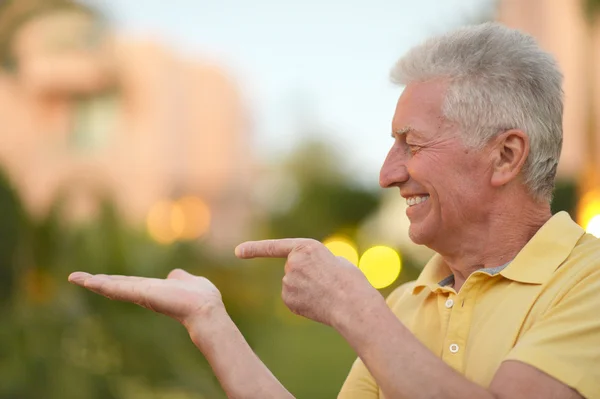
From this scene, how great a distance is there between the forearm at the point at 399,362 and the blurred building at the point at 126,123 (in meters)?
13.4

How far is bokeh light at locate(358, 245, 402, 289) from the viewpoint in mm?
11883

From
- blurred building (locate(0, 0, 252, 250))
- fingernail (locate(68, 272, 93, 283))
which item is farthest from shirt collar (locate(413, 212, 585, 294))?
blurred building (locate(0, 0, 252, 250))

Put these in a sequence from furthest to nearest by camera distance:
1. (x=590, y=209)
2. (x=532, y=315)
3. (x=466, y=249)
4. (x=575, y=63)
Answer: (x=575, y=63), (x=590, y=209), (x=466, y=249), (x=532, y=315)

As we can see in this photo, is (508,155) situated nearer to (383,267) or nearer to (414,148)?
(414,148)

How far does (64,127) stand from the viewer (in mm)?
23719

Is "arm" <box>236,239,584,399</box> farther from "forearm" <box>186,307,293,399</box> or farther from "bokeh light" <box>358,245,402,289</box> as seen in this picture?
"bokeh light" <box>358,245,402,289</box>

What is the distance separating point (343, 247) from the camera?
17984 mm

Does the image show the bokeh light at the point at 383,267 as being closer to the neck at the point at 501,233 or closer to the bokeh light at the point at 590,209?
the bokeh light at the point at 590,209

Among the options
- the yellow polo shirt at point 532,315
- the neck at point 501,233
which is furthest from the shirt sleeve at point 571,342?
the neck at point 501,233

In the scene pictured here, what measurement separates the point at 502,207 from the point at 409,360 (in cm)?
54

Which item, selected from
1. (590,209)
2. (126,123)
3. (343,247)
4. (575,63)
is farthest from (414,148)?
(126,123)

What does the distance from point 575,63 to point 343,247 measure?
6360 millimetres

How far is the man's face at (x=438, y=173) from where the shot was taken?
1897mm

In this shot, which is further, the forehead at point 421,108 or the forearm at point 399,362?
the forehead at point 421,108
